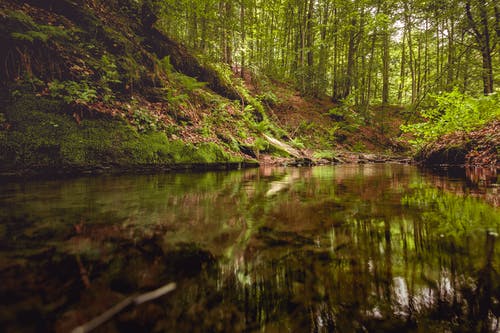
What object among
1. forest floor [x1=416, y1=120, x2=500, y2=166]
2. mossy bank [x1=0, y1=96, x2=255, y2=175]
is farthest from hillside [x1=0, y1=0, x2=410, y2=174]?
forest floor [x1=416, y1=120, x2=500, y2=166]

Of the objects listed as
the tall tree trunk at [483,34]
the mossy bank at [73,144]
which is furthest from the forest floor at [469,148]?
the mossy bank at [73,144]

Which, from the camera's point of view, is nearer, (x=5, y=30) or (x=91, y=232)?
(x=91, y=232)

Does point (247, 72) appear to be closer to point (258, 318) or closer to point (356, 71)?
point (356, 71)

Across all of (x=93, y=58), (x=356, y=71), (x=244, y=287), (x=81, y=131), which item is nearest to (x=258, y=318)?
(x=244, y=287)

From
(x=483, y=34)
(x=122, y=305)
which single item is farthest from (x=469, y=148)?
(x=122, y=305)

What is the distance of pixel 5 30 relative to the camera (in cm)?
486

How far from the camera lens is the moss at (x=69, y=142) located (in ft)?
13.8

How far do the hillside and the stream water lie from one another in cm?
286

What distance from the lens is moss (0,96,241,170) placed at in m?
4.19

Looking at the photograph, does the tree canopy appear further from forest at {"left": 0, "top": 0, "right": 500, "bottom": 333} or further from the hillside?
forest at {"left": 0, "top": 0, "right": 500, "bottom": 333}

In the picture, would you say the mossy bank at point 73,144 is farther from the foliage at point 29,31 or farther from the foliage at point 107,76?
the foliage at point 29,31

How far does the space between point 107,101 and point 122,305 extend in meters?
6.06

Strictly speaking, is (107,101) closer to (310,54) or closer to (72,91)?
(72,91)

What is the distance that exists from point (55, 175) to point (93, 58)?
3.53 m
